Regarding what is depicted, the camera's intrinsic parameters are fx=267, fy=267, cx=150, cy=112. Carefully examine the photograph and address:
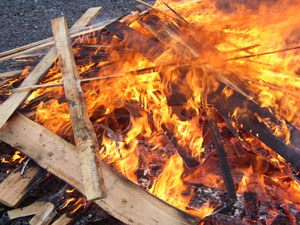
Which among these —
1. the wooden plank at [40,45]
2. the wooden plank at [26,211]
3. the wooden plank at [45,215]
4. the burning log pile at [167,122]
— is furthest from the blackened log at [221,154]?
the wooden plank at [40,45]

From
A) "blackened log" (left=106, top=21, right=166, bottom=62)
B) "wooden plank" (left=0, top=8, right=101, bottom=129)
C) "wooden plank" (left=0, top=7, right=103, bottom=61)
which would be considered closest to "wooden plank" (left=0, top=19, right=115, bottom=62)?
"wooden plank" (left=0, top=7, right=103, bottom=61)

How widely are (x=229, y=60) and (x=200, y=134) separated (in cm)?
90

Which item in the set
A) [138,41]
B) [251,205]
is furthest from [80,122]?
[251,205]

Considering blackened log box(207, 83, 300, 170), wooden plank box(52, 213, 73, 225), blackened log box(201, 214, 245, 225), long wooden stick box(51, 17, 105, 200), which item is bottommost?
blackened log box(201, 214, 245, 225)

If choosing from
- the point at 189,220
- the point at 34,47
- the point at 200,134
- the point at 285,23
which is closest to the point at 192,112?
the point at 200,134

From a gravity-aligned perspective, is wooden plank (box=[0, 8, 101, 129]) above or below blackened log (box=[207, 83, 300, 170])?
above

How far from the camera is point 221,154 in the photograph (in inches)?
97.4

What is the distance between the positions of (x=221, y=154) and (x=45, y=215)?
5.76ft

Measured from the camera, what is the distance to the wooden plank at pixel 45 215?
2504 millimetres

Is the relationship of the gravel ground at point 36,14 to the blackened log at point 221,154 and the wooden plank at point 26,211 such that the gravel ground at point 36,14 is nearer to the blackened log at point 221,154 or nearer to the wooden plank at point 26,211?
the wooden plank at point 26,211

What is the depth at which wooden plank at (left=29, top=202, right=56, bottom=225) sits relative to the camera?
250cm

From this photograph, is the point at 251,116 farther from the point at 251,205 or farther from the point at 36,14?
the point at 36,14

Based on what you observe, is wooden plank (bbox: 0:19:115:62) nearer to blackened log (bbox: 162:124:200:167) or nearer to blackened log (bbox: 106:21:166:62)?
blackened log (bbox: 106:21:166:62)

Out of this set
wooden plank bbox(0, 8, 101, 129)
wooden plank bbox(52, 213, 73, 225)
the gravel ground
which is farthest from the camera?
the gravel ground
